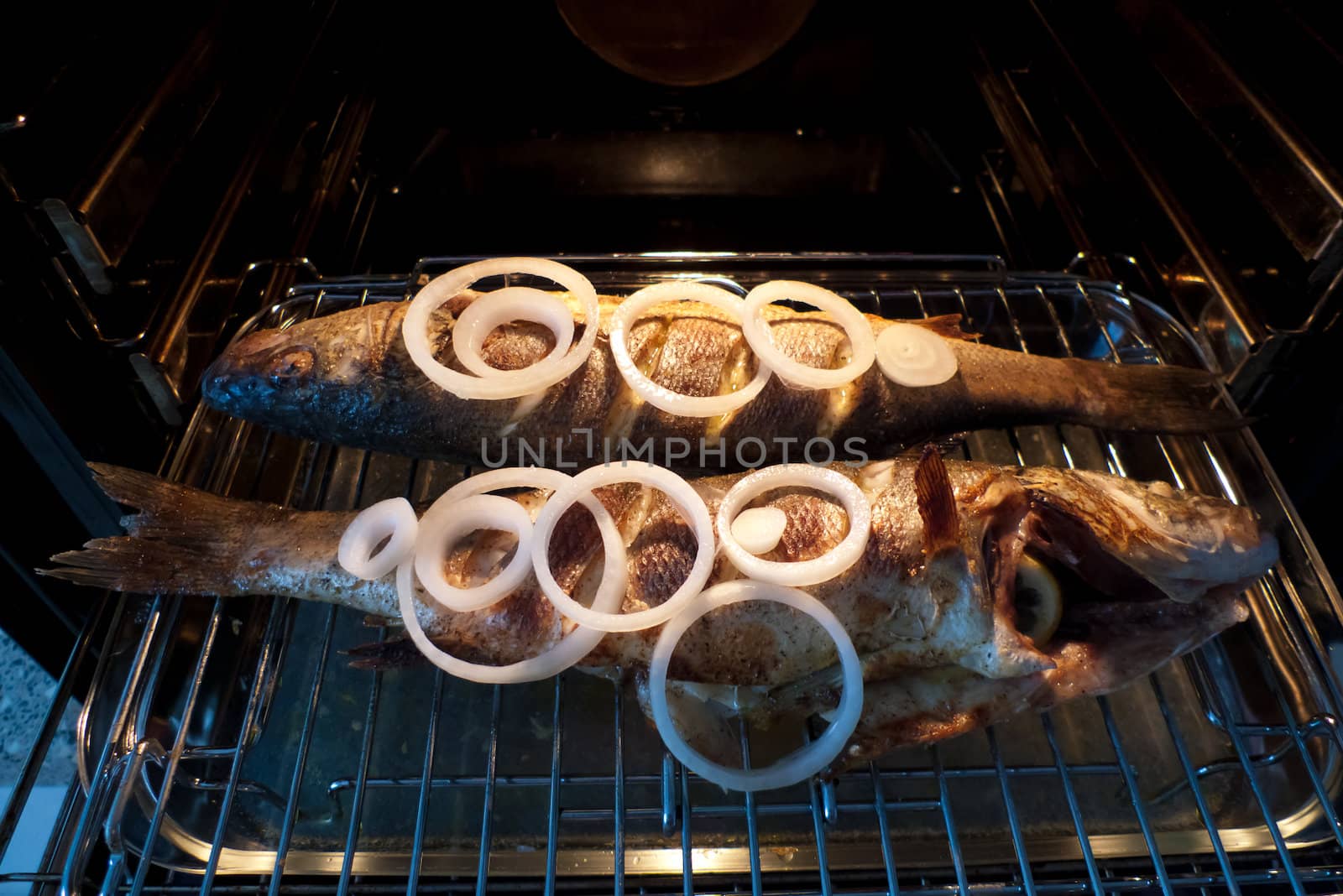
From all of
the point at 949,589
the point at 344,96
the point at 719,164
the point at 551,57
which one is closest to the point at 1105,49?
the point at 719,164

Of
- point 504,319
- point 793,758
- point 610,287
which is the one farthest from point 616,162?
point 793,758

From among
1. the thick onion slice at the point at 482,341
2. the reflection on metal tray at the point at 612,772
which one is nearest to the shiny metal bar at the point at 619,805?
the reflection on metal tray at the point at 612,772

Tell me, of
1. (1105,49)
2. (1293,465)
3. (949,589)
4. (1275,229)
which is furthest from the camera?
(1105,49)

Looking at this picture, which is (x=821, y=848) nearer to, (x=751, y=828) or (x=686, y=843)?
(x=751, y=828)

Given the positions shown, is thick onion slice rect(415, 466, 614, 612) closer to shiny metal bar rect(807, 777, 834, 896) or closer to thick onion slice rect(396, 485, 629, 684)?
thick onion slice rect(396, 485, 629, 684)

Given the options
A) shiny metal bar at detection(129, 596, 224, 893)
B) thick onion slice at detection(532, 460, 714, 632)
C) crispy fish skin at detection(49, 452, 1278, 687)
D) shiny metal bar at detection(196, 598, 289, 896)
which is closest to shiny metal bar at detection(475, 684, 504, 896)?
crispy fish skin at detection(49, 452, 1278, 687)

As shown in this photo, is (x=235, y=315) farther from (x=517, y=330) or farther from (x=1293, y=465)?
(x=1293, y=465)
